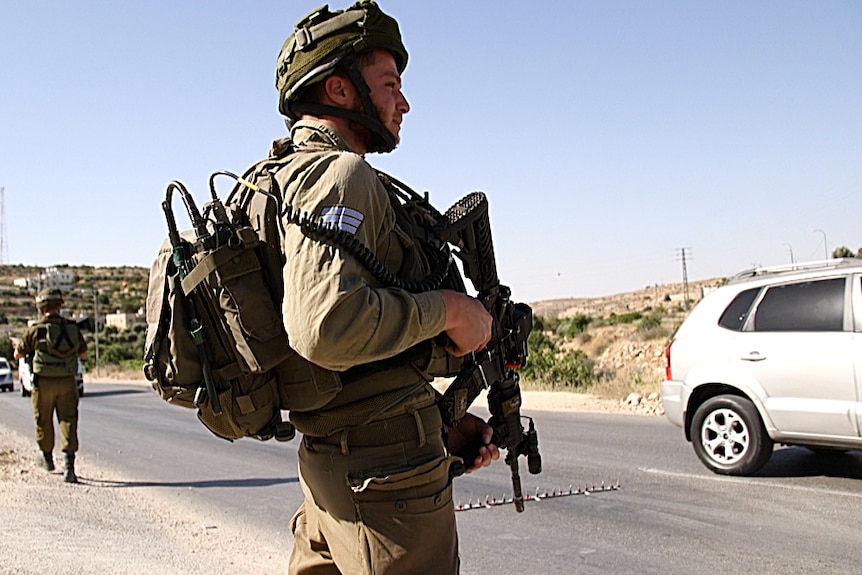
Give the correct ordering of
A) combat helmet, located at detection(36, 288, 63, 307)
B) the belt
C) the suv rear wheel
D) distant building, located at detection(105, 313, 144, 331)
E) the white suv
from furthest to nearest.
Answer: distant building, located at detection(105, 313, 144, 331)
combat helmet, located at detection(36, 288, 63, 307)
the suv rear wheel
the white suv
the belt

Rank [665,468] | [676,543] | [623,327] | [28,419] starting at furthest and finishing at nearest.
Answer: [623,327] < [28,419] < [665,468] < [676,543]

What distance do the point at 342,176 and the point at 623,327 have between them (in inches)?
1505

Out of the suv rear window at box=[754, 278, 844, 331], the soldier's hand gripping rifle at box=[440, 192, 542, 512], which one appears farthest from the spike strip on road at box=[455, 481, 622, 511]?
the soldier's hand gripping rifle at box=[440, 192, 542, 512]

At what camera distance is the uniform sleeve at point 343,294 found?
210 cm

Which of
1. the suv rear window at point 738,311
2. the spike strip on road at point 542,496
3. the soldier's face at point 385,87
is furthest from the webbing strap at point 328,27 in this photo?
the suv rear window at point 738,311

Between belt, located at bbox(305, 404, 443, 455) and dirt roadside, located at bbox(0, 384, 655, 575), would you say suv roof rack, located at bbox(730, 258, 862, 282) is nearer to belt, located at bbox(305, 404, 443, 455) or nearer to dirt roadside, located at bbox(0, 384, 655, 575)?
dirt roadside, located at bbox(0, 384, 655, 575)

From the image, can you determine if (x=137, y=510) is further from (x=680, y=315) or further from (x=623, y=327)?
(x=680, y=315)

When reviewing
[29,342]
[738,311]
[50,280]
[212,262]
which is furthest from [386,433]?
[50,280]

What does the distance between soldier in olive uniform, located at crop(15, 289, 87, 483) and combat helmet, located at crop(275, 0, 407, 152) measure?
7.33 m

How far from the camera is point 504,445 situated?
2.95 meters

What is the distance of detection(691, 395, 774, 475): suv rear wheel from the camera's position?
7.57m

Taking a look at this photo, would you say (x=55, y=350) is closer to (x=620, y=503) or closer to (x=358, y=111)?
(x=620, y=503)

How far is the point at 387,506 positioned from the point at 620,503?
507 centimetres

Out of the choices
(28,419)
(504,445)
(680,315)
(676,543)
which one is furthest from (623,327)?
(504,445)
